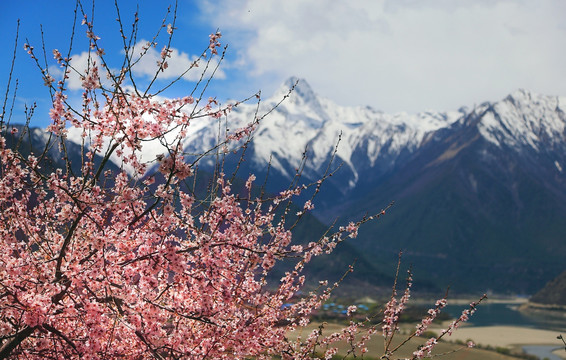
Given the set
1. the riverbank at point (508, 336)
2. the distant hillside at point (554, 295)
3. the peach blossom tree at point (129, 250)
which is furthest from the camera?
the distant hillside at point (554, 295)

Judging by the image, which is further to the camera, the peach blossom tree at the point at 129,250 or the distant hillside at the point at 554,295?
the distant hillside at the point at 554,295

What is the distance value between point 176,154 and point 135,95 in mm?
1355

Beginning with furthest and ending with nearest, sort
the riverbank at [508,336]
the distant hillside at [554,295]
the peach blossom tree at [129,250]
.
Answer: the distant hillside at [554,295] → the riverbank at [508,336] → the peach blossom tree at [129,250]

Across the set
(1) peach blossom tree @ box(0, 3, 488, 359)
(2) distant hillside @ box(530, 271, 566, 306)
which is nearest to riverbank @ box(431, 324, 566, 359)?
(2) distant hillside @ box(530, 271, 566, 306)

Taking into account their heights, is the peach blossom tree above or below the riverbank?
above

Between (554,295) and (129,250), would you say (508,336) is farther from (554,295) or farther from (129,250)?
(129,250)

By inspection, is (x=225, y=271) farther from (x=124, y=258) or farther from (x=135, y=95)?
(x=135, y=95)

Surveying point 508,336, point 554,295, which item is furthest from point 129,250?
point 554,295

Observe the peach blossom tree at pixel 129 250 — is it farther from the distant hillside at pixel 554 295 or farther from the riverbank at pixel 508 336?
the distant hillside at pixel 554 295

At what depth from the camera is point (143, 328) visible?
23.2 ft

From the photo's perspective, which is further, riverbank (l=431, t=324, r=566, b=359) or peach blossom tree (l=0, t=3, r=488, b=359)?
riverbank (l=431, t=324, r=566, b=359)

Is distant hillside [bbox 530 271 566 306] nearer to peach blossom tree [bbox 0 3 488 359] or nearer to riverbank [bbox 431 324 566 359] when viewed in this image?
riverbank [bbox 431 324 566 359]

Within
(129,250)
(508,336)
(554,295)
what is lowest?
(508,336)

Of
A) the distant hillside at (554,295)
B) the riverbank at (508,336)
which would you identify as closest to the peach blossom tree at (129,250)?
the riverbank at (508,336)
